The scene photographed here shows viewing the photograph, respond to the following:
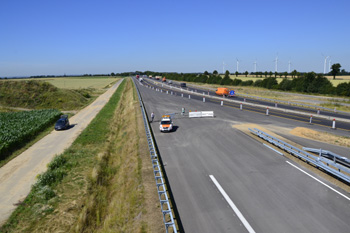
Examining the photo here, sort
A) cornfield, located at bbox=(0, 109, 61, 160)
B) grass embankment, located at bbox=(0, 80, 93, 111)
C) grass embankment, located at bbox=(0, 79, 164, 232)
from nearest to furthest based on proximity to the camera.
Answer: grass embankment, located at bbox=(0, 79, 164, 232), cornfield, located at bbox=(0, 109, 61, 160), grass embankment, located at bbox=(0, 80, 93, 111)

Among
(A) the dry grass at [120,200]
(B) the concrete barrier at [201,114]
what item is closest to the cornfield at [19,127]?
(A) the dry grass at [120,200]

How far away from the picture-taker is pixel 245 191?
1210 centimetres

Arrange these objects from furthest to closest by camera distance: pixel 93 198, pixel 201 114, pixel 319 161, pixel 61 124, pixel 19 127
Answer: pixel 201 114 → pixel 61 124 → pixel 19 127 → pixel 319 161 → pixel 93 198

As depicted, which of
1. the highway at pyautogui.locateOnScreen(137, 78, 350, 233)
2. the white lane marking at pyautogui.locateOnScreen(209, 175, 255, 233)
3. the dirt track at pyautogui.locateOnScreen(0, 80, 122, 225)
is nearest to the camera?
the white lane marking at pyautogui.locateOnScreen(209, 175, 255, 233)

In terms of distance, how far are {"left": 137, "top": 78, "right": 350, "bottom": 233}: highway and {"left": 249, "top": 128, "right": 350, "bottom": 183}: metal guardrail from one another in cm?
74

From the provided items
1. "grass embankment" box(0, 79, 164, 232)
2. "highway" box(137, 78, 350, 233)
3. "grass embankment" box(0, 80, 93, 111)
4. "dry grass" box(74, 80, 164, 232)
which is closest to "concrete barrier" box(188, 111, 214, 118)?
"highway" box(137, 78, 350, 233)

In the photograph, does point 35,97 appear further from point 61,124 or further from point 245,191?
point 245,191

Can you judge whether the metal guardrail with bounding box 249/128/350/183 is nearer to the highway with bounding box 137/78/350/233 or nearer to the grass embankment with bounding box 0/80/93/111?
the highway with bounding box 137/78/350/233

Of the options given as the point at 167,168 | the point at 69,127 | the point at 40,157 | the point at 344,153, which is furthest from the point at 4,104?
the point at 344,153

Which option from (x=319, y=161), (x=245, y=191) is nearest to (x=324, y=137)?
(x=319, y=161)

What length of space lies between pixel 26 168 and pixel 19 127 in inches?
572

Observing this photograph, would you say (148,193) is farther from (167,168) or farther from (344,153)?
(344,153)

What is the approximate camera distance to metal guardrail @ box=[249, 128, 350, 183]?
1261cm

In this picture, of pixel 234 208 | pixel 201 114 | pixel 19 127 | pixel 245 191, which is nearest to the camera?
pixel 234 208
